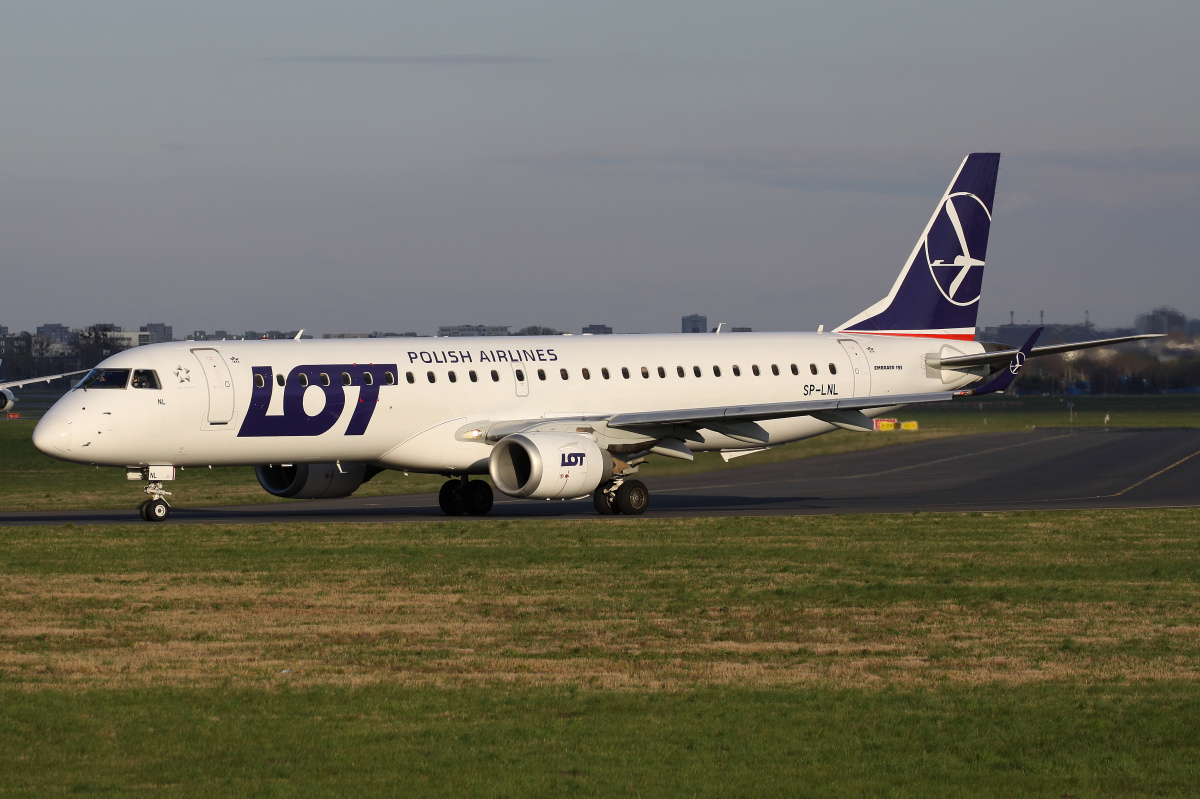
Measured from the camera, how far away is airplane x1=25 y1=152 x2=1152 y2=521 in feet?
97.2

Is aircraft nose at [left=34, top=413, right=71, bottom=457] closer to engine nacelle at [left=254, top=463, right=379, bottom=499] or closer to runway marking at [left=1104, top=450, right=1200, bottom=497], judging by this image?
engine nacelle at [left=254, top=463, right=379, bottom=499]

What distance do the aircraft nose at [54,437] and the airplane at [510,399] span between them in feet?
0.09

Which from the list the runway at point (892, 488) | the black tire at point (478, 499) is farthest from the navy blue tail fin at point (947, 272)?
the black tire at point (478, 499)

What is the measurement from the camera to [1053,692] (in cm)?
1299

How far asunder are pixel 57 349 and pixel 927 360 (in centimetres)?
9787

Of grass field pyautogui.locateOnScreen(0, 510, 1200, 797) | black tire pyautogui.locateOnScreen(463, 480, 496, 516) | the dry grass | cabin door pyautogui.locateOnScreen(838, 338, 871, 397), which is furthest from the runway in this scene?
the dry grass

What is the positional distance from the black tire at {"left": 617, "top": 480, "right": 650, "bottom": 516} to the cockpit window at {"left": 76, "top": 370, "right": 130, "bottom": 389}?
34.9ft

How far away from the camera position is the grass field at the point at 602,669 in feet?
34.6

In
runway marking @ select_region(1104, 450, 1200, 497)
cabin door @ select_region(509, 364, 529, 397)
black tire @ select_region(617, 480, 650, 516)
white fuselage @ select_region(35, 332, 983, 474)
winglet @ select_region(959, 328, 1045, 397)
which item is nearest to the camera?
white fuselage @ select_region(35, 332, 983, 474)

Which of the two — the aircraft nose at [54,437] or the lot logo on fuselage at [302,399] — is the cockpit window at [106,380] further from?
the lot logo on fuselage at [302,399]

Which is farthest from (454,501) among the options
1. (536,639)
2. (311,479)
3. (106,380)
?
(536,639)

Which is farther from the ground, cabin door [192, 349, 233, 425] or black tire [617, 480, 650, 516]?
cabin door [192, 349, 233, 425]

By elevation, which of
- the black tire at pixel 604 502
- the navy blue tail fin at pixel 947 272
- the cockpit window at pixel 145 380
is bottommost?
the black tire at pixel 604 502

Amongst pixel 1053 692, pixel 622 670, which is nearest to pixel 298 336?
pixel 622 670
